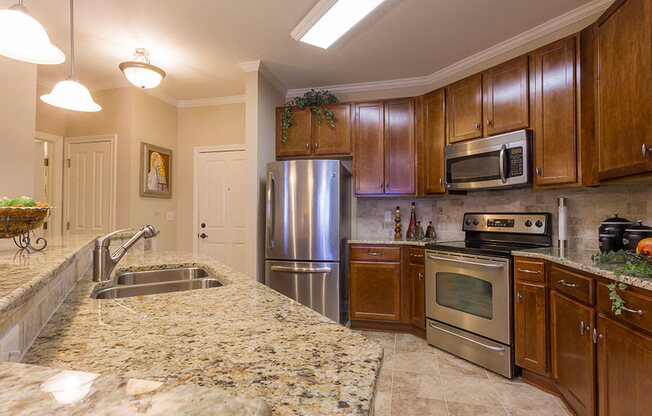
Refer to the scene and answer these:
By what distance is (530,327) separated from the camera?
7.13 feet

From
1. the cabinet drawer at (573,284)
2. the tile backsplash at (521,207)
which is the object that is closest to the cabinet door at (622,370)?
the cabinet drawer at (573,284)

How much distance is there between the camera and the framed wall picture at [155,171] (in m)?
3.79

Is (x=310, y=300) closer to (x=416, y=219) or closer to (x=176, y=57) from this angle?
(x=416, y=219)

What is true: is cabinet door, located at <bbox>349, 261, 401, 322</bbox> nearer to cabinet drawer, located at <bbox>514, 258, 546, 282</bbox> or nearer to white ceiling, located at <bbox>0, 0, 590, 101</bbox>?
cabinet drawer, located at <bbox>514, 258, 546, 282</bbox>

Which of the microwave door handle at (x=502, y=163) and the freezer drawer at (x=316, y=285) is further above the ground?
the microwave door handle at (x=502, y=163)

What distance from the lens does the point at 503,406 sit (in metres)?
1.97

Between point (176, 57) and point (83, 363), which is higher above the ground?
point (176, 57)

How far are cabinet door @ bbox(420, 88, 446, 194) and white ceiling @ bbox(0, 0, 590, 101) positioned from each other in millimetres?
418

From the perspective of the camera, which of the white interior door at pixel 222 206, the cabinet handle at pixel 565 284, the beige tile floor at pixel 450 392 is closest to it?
the cabinet handle at pixel 565 284

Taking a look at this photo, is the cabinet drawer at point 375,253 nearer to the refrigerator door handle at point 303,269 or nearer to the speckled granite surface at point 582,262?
the refrigerator door handle at point 303,269

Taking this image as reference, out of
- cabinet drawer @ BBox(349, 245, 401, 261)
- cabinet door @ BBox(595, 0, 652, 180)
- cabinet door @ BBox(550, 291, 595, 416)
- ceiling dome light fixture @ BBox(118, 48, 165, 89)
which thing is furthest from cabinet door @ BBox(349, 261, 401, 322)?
ceiling dome light fixture @ BBox(118, 48, 165, 89)

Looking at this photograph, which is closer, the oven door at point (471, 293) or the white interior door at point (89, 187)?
the oven door at point (471, 293)

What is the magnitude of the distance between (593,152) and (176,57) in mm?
3482

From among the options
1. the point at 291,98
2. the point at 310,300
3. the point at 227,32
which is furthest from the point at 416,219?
the point at 227,32
